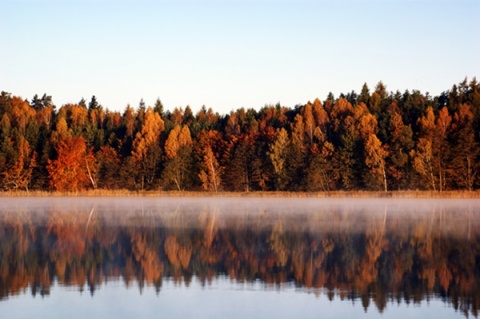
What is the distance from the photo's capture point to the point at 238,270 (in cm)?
1880

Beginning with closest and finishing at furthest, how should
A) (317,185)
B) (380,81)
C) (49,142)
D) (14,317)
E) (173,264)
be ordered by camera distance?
(14,317)
(173,264)
(317,185)
(49,142)
(380,81)

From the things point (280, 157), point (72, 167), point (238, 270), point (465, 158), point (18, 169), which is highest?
point (280, 157)

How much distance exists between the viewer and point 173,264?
1998cm

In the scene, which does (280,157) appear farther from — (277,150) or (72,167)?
(72,167)

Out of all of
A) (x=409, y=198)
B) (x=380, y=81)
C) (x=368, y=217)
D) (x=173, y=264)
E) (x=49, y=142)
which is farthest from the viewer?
(x=380, y=81)

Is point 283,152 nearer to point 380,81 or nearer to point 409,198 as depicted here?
point 409,198

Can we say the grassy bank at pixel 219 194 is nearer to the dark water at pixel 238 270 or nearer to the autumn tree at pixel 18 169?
the autumn tree at pixel 18 169

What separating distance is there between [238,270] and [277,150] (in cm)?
6049

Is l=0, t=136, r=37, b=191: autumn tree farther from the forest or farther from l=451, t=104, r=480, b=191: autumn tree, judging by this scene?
l=451, t=104, r=480, b=191: autumn tree

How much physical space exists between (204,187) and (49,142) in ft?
68.5

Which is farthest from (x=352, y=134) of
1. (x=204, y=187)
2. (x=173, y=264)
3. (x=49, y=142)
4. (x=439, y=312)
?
(x=439, y=312)

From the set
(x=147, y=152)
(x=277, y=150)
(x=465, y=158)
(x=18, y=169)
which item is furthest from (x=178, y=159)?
(x=465, y=158)

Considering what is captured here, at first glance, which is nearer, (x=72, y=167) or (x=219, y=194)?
(x=219, y=194)

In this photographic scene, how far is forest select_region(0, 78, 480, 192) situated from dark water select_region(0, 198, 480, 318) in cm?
4052
